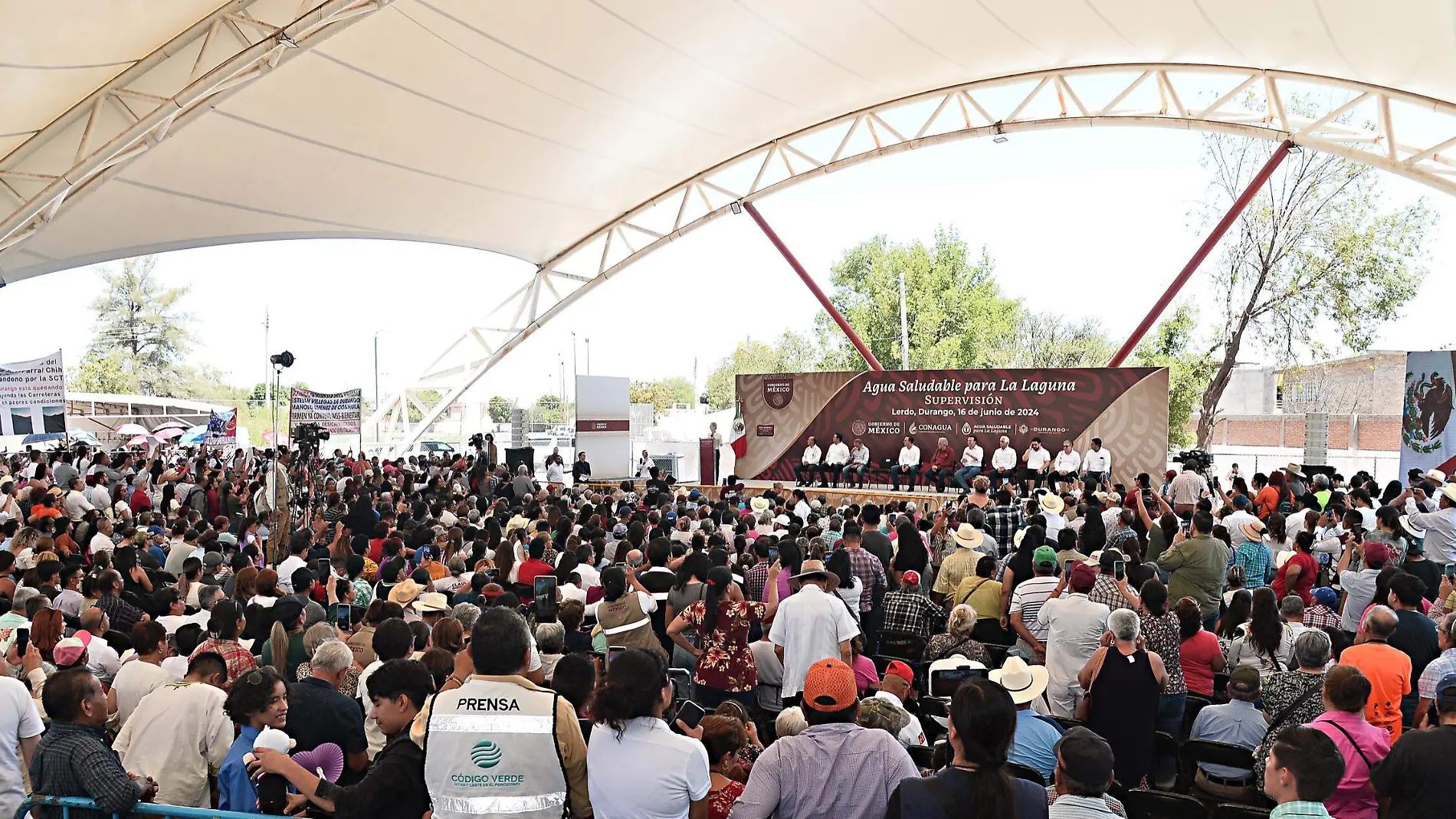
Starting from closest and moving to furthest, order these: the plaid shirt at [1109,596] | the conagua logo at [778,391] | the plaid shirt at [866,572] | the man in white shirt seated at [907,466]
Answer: the plaid shirt at [1109,596] < the plaid shirt at [866,572] < the man in white shirt seated at [907,466] < the conagua logo at [778,391]

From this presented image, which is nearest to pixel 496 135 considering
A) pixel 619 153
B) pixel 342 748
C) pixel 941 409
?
pixel 619 153

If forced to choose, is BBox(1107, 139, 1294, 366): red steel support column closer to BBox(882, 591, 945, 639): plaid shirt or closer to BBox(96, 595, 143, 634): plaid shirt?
BBox(882, 591, 945, 639): plaid shirt

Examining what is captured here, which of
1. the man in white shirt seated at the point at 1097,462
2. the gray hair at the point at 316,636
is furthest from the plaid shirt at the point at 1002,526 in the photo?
the man in white shirt seated at the point at 1097,462

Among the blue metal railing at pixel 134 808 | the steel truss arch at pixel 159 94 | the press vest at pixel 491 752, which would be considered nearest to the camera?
the press vest at pixel 491 752

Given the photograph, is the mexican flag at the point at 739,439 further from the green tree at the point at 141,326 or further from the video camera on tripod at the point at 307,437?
the green tree at the point at 141,326

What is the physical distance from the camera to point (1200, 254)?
54.0 feet

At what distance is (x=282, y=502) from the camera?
34.8 feet

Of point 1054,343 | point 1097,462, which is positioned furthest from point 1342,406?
point 1097,462

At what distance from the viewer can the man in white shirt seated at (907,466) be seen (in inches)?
666

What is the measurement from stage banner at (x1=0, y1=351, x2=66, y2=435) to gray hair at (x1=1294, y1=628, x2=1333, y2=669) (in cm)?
1258

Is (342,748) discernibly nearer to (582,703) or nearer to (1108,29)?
(582,703)

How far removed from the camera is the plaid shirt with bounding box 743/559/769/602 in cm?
580

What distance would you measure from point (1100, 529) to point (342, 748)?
5318 mm

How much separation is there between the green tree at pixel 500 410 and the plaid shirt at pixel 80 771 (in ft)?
161
